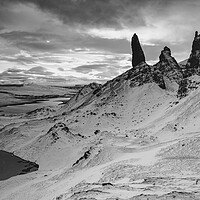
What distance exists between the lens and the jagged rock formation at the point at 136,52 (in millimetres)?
108312

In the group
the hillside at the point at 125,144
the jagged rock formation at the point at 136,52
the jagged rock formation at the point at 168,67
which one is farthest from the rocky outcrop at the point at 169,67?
the jagged rock formation at the point at 136,52

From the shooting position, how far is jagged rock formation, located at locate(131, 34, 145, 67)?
4264 inches

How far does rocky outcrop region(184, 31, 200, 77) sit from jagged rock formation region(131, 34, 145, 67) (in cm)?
2625

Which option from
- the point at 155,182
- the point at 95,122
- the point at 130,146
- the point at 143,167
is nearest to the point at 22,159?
the point at 95,122

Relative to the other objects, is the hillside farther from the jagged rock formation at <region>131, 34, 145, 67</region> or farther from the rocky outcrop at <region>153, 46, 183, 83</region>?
the rocky outcrop at <region>153, 46, 183, 83</region>

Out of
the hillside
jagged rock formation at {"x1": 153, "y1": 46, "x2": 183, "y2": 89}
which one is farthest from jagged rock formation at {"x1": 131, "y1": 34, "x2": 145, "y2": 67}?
jagged rock formation at {"x1": 153, "y1": 46, "x2": 183, "y2": 89}

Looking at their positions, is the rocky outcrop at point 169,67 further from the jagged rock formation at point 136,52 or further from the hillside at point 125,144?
the jagged rock formation at point 136,52

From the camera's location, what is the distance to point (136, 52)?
358ft

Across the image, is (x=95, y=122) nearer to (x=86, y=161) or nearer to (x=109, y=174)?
(x=86, y=161)

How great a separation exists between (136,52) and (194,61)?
32469 millimetres

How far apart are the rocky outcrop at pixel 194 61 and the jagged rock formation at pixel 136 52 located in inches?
1034

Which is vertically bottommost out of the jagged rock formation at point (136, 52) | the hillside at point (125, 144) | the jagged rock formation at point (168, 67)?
the hillside at point (125, 144)

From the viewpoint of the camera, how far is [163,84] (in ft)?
280

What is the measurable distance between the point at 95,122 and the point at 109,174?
42.1 m
